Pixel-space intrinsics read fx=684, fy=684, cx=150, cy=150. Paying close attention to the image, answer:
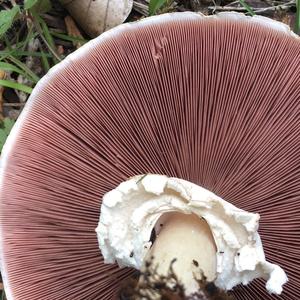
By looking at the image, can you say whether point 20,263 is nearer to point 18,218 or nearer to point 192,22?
point 18,218

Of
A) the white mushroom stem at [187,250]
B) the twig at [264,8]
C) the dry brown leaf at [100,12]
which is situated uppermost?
the dry brown leaf at [100,12]

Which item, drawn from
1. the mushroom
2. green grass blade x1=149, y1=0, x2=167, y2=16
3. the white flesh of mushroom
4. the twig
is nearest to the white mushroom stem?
the white flesh of mushroom

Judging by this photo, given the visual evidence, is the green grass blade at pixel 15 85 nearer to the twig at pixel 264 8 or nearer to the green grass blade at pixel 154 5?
the green grass blade at pixel 154 5

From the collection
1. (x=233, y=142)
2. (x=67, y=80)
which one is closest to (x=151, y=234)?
(x=233, y=142)

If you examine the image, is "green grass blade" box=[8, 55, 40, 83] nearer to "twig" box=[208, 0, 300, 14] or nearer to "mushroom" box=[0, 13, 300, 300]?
"mushroom" box=[0, 13, 300, 300]

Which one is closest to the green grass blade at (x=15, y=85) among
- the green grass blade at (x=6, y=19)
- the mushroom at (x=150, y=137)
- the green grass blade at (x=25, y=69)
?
the green grass blade at (x=25, y=69)

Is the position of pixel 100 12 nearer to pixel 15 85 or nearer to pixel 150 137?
pixel 15 85
